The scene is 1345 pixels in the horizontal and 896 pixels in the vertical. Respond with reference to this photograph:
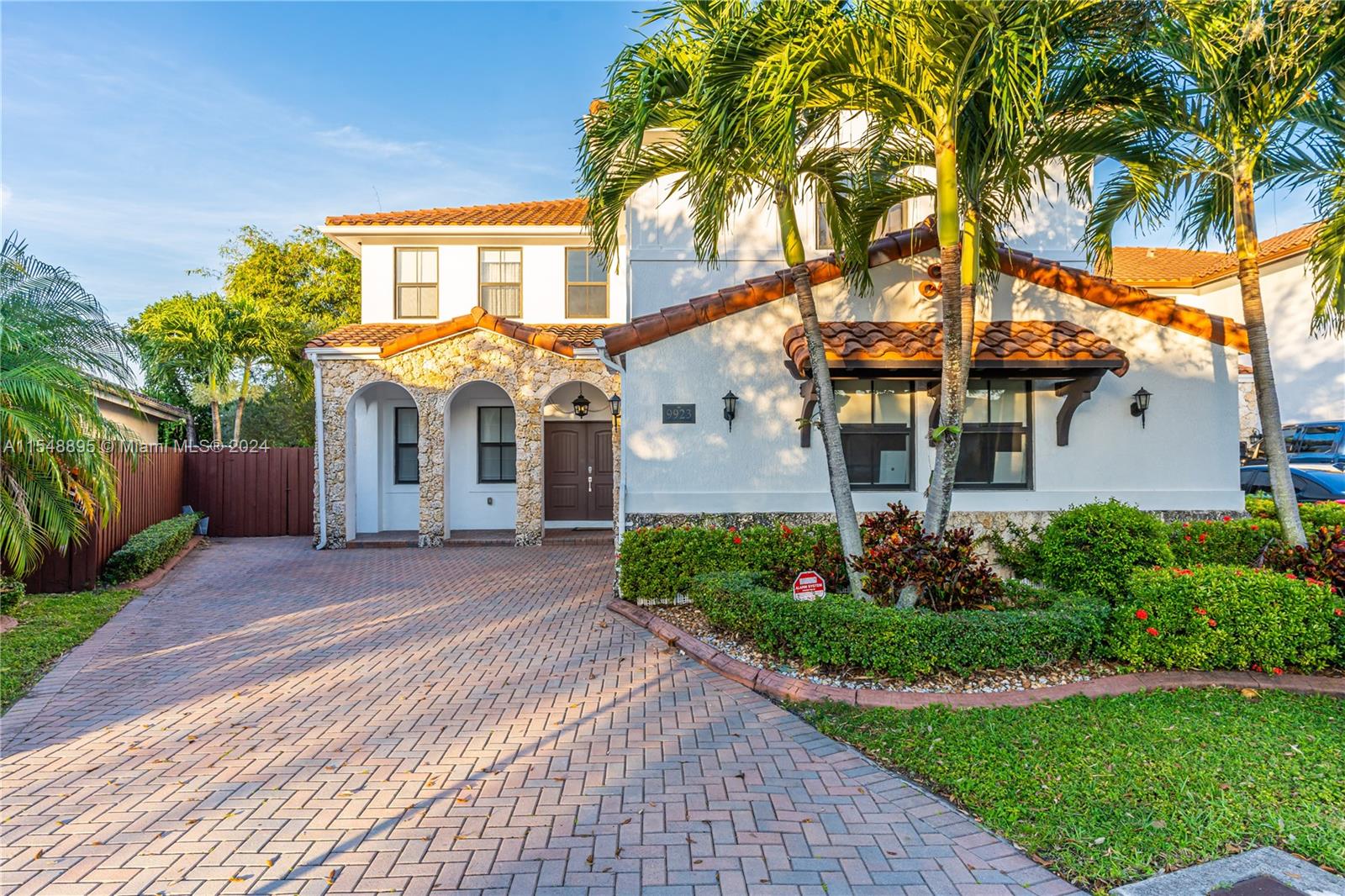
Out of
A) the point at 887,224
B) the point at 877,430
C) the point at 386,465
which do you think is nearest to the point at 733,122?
the point at 877,430

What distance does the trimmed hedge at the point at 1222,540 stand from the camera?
26.9 ft

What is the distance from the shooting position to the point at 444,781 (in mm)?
4121

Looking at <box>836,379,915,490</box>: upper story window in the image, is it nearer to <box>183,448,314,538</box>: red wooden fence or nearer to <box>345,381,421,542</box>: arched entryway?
<box>345,381,421,542</box>: arched entryway

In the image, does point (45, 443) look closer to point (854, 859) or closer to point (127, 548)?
point (127, 548)

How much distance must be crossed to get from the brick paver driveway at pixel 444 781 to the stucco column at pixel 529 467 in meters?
6.62

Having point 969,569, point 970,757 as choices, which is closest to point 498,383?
point 969,569

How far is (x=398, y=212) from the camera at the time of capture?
16.1 meters

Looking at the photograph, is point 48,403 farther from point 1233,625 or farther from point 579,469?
point 1233,625

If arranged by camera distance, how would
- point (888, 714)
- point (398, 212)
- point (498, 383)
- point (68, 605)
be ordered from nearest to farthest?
point (888, 714) < point (68, 605) < point (498, 383) < point (398, 212)

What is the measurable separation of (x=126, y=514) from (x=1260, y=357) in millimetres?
15946

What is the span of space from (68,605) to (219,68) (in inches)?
324

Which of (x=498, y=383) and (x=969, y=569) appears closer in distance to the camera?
(x=969, y=569)

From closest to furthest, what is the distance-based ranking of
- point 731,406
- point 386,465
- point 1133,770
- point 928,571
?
point 1133,770 → point 928,571 → point 731,406 → point 386,465

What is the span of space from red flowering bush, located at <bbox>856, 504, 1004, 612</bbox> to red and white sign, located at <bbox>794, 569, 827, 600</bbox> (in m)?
0.46
